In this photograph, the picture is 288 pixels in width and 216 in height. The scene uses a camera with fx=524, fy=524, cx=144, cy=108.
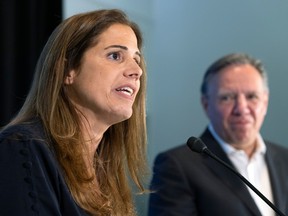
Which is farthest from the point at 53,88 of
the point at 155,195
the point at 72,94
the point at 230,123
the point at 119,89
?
the point at 230,123

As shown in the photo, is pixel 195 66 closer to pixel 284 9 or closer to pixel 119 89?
pixel 284 9

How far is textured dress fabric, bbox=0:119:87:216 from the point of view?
3.61 ft

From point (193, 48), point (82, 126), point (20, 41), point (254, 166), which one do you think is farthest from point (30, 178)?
point (193, 48)

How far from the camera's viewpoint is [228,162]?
2.20m

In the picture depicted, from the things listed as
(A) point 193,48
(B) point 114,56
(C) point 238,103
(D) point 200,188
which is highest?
(B) point 114,56

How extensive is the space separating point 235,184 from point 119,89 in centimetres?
87

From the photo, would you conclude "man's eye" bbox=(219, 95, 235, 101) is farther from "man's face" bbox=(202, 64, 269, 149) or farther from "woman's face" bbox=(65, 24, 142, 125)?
"woman's face" bbox=(65, 24, 142, 125)

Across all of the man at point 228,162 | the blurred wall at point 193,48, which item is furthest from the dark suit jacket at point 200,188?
the blurred wall at point 193,48

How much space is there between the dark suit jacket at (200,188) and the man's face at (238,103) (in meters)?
0.12

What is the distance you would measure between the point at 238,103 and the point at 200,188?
0.46 meters

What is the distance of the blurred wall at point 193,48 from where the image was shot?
3.09 meters

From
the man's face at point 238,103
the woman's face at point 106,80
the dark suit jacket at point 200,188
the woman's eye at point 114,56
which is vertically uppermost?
the woman's eye at point 114,56

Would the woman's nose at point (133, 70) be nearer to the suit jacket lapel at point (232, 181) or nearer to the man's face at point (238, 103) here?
the suit jacket lapel at point (232, 181)

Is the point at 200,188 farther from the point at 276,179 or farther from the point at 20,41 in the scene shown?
the point at 20,41
